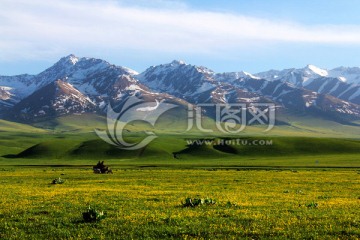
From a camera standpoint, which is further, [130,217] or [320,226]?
[130,217]

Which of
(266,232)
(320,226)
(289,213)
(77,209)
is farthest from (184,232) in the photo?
(77,209)

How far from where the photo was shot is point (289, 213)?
2583cm

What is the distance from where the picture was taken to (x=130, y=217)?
24.2 meters

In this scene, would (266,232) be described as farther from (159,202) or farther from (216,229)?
(159,202)

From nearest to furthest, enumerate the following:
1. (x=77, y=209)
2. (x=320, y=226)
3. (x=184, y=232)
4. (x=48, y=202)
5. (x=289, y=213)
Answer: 1. (x=184, y=232)
2. (x=320, y=226)
3. (x=289, y=213)
4. (x=77, y=209)
5. (x=48, y=202)

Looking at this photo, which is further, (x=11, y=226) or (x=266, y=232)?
(x=11, y=226)

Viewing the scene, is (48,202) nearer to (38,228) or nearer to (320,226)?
(38,228)

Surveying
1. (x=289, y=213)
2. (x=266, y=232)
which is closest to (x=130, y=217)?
(x=266, y=232)

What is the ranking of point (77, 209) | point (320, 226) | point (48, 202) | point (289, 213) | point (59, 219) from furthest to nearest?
point (48, 202)
point (77, 209)
point (289, 213)
point (59, 219)
point (320, 226)

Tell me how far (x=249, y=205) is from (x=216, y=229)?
989 centimetres

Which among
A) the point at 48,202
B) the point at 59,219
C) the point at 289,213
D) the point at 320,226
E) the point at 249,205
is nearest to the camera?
the point at 320,226

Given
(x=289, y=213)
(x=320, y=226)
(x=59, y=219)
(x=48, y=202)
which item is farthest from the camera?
(x=48, y=202)

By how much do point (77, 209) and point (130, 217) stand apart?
17.9ft

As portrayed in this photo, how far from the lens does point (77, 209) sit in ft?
91.6
